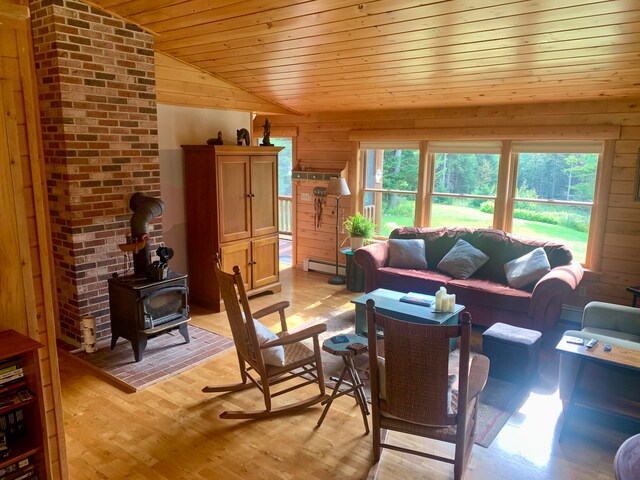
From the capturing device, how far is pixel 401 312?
3906 mm

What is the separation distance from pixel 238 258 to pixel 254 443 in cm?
270

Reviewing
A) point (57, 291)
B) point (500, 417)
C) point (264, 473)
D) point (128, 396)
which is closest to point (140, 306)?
point (128, 396)

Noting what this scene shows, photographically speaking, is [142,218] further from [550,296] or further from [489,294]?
[550,296]

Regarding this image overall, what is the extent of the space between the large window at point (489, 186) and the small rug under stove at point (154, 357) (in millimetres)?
3008

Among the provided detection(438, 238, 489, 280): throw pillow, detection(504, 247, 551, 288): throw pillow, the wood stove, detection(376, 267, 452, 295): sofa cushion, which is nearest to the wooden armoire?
the wood stove

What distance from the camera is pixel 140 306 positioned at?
12.4ft

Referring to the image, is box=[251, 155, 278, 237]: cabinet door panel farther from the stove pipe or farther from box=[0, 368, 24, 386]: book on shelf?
box=[0, 368, 24, 386]: book on shelf

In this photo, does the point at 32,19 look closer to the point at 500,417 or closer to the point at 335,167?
the point at 335,167

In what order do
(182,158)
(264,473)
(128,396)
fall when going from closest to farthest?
(264,473)
(128,396)
(182,158)

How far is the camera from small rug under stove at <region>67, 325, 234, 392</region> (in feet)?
11.9

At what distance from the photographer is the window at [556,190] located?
4828mm

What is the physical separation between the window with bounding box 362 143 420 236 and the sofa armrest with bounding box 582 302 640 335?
2645 mm

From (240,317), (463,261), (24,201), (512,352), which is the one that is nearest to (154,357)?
(240,317)

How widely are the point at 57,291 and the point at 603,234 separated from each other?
5.16 metres
